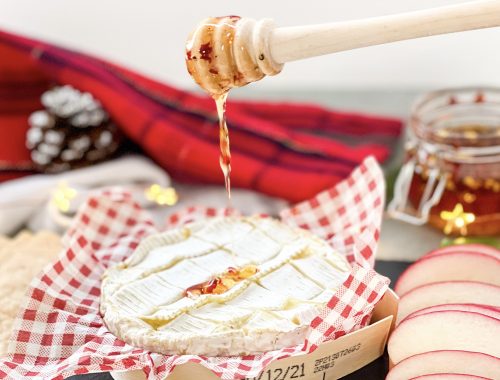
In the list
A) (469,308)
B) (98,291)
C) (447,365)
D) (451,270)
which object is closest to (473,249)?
(451,270)

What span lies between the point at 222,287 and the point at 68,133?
2.10ft

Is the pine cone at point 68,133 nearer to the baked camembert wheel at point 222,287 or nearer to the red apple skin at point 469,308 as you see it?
the baked camembert wheel at point 222,287

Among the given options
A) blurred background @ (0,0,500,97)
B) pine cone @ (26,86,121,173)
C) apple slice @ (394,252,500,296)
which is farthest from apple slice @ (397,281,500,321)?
blurred background @ (0,0,500,97)

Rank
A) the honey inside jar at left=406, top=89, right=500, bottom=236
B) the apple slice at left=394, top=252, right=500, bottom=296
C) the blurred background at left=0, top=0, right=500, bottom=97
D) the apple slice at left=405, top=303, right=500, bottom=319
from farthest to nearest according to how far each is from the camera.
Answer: the blurred background at left=0, top=0, right=500, bottom=97 < the honey inside jar at left=406, top=89, right=500, bottom=236 < the apple slice at left=394, top=252, right=500, bottom=296 < the apple slice at left=405, top=303, right=500, bottom=319

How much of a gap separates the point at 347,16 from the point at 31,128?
92 cm

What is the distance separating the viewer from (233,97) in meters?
2.23

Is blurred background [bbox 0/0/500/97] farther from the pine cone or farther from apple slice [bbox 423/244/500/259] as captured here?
apple slice [bbox 423/244/500/259]

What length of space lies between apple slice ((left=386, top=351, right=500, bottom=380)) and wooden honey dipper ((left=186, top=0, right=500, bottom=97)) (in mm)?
387

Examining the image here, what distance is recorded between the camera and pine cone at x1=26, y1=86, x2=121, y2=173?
5.49 ft

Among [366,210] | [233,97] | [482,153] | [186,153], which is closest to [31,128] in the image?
[186,153]

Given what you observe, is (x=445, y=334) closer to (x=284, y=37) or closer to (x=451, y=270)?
(x=451, y=270)

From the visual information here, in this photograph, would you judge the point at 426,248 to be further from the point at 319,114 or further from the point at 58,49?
the point at 58,49

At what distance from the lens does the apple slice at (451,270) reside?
1254 millimetres

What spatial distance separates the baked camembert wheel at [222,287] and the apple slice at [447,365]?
0.43 ft
